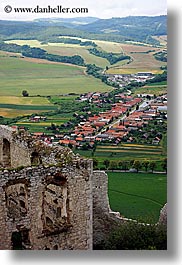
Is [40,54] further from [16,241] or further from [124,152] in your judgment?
[16,241]

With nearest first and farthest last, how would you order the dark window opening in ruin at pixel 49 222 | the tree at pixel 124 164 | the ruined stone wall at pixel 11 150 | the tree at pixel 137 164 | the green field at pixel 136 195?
the dark window opening in ruin at pixel 49 222, the green field at pixel 136 195, the tree at pixel 137 164, the tree at pixel 124 164, the ruined stone wall at pixel 11 150

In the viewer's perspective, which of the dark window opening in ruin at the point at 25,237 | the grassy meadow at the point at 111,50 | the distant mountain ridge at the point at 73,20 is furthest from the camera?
the grassy meadow at the point at 111,50

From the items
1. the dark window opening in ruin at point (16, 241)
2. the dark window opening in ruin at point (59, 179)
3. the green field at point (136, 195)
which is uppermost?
the dark window opening in ruin at point (59, 179)

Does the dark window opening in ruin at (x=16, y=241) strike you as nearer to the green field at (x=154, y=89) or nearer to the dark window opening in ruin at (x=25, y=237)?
the dark window opening in ruin at (x=25, y=237)

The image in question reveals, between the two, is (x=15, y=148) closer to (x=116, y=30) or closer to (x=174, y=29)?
(x=116, y=30)

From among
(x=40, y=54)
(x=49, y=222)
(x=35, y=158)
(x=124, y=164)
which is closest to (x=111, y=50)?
(x=40, y=54)

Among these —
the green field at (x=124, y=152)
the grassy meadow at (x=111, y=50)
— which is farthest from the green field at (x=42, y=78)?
the green field at (x=124, y=152)
